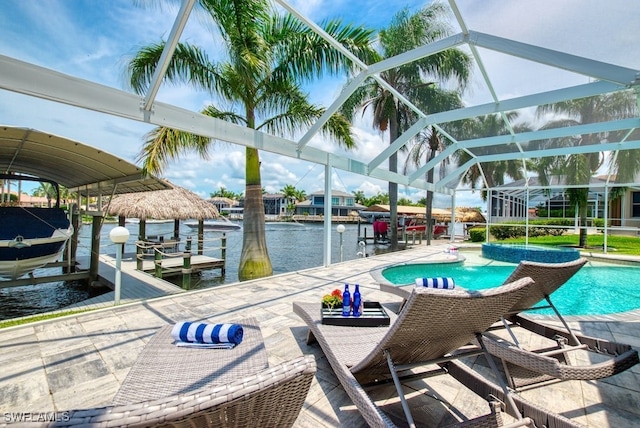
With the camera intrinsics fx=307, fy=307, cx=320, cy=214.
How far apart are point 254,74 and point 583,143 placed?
29.5ft

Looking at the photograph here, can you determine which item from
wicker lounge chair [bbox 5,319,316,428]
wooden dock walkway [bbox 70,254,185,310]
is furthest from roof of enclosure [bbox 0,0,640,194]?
wooden dock walkway [bbox 70,254,185,310]

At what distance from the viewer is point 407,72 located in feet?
39.2

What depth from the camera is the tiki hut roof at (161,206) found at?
11445mm

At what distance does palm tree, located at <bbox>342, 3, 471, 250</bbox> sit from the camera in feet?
31.4

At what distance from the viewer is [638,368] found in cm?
261

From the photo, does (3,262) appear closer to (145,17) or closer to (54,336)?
(54,336)

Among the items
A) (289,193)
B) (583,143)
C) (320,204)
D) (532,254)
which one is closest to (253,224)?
(532,254)

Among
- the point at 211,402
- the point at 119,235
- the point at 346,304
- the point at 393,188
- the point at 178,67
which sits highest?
the point at 178,67

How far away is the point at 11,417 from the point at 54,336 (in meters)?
3.17

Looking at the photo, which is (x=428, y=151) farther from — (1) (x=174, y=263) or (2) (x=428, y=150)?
(1) (x=174, y=263)

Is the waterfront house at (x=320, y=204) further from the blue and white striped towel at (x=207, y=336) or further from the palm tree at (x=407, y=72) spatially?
the blue and white striped towel at (x=207, y=336)

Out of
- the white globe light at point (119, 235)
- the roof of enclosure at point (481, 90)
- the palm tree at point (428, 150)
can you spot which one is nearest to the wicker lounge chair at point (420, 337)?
the white globe light at point (119, 235)

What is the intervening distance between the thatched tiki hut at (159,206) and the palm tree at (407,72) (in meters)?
7.27

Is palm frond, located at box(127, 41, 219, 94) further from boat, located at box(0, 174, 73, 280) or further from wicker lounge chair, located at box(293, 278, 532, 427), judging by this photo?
wicker lounge chair, located at box(293, 278, 532, 427)
